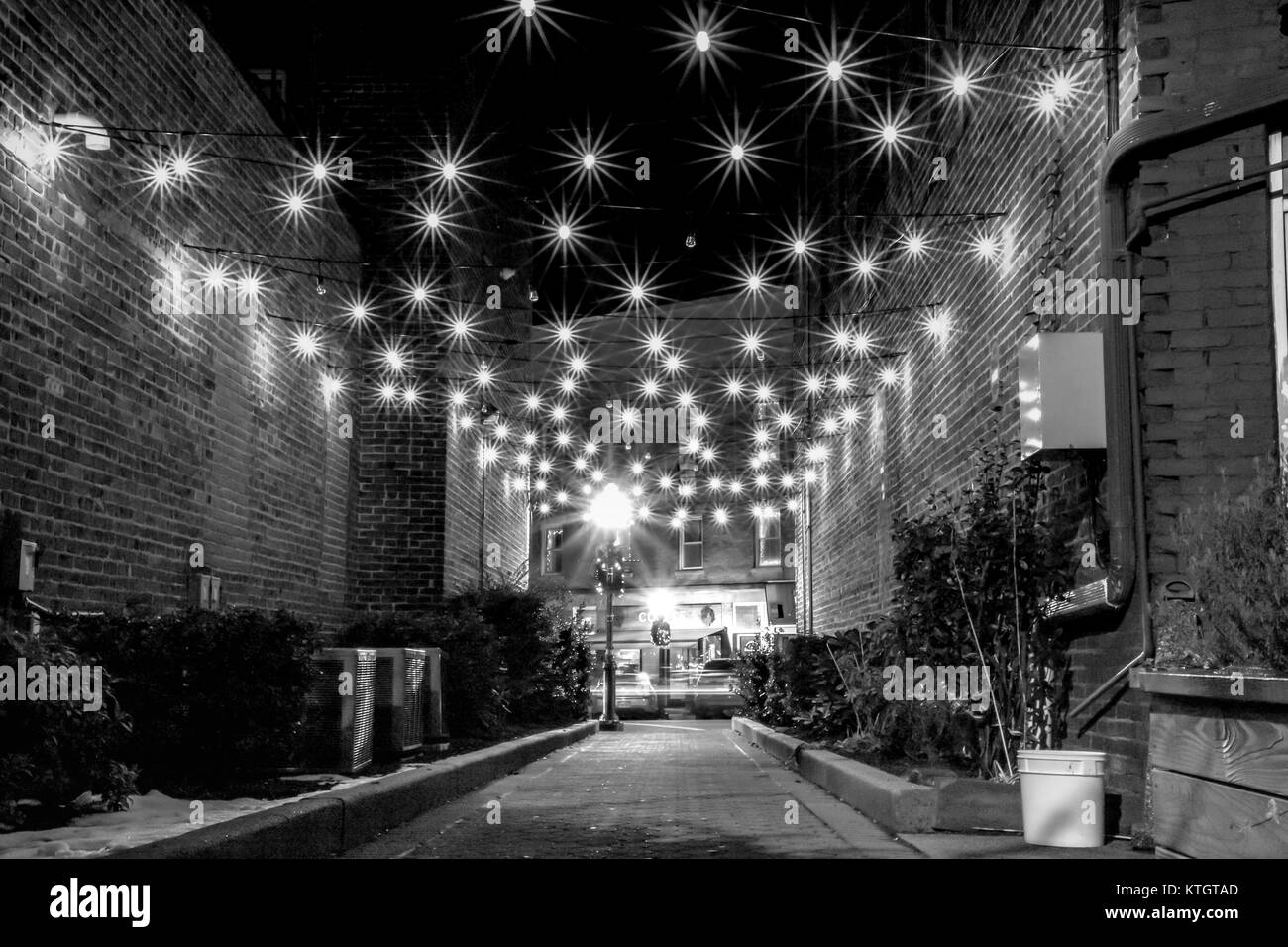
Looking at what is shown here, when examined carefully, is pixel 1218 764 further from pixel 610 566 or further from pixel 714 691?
pixel 714 691

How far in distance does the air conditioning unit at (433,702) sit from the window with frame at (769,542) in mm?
31312

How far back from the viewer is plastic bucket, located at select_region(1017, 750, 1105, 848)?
5887mm

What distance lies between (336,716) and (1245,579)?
614cm

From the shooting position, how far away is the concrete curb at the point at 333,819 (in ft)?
16.3

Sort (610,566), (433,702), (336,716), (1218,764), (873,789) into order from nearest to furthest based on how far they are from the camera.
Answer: (1218,764) → (873,789) → (336,716) → (433,702) → (610,566)

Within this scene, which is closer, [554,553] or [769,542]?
[769,542]

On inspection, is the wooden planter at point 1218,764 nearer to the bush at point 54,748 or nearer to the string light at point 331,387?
the bush at point 54,748

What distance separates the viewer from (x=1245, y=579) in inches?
195

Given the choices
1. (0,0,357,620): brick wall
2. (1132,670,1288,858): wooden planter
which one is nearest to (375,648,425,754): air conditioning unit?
(0,0,357,620): brick wall

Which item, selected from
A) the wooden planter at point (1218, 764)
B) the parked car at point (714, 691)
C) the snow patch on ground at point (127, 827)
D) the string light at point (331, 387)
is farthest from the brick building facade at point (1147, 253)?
the parked car at point (714, 691)

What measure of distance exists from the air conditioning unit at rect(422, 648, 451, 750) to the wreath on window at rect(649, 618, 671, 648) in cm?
2920

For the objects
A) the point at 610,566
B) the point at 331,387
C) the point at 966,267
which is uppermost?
the point at 966,267

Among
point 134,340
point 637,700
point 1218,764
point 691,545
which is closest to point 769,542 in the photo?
point 691,545

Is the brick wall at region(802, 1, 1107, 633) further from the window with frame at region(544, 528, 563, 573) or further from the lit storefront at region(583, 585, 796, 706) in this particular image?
the window with frame at region(544, 528, 563, 573)
